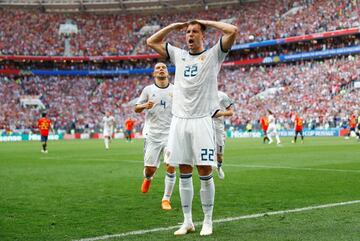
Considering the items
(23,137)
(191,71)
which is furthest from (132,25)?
(191,71)

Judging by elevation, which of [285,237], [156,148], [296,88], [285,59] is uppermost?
[285,59]

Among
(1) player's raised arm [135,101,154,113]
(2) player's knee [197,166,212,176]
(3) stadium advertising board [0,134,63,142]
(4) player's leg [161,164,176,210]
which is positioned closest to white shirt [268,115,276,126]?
(4) player's leg [161,164,176,210]

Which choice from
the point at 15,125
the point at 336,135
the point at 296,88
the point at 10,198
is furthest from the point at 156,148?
the point at 15,125

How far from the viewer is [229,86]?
64688 mm

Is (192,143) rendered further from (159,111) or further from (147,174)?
(147,174)

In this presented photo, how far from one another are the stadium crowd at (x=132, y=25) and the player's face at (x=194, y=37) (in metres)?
54.5

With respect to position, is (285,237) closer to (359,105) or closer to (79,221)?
(79,221)

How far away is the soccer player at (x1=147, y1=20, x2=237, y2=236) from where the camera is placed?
6773mm

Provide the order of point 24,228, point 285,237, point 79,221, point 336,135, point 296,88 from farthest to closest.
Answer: point 296,88
point 336,135
point 79,221
point 24,228
point 285,237

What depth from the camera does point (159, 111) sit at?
34.5 ft

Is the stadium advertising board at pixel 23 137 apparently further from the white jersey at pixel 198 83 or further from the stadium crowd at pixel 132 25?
the white jersey at pixel 198 83

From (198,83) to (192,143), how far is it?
75cm

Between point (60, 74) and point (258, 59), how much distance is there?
27259 millimetres

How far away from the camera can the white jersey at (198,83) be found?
6.87 m
